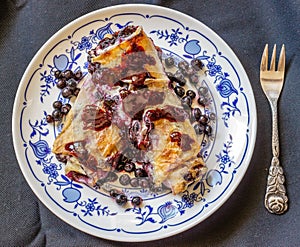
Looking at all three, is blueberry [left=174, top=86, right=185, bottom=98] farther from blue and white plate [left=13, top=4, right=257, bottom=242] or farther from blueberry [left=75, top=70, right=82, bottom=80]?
blueberry [left=75, top=70, right=82, bottom=80]

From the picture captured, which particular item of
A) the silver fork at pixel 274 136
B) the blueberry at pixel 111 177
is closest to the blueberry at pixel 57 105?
the blueberry at pixel 111 177

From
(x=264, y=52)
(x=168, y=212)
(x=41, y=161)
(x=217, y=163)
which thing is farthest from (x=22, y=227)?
(x=264, y=52)

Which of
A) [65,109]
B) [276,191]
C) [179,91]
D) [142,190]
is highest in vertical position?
[65,109]

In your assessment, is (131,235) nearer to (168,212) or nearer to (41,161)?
(168,212)

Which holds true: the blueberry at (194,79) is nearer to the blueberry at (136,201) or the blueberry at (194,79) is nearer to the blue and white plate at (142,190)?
the blue and white plate at (142,190)

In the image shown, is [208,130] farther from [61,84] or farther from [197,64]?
[61,84]

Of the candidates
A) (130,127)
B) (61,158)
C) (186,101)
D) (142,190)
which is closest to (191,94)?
(186,101)
